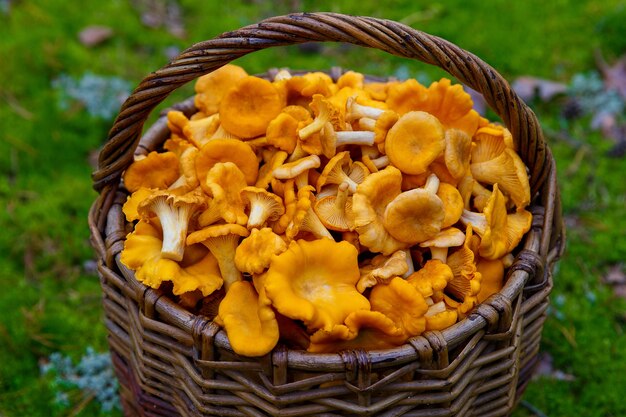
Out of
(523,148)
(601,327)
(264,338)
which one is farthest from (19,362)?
(601,327)

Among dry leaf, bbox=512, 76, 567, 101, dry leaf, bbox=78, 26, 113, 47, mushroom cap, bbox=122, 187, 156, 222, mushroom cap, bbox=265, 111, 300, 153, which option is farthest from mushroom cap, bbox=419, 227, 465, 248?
dry leaf, bbox=78, 26, 113, 47

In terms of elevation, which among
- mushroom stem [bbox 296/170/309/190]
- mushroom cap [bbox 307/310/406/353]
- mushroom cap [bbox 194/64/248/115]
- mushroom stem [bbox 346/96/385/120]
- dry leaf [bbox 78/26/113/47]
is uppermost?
dry leaf [bbox 78/26/113/47]

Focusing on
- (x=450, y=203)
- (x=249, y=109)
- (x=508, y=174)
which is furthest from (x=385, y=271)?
(x=249, y=109)

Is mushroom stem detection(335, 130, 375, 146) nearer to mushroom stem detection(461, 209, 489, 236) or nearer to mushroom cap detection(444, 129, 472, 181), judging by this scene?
mushroom cap detection(444, 129, 472, 181)

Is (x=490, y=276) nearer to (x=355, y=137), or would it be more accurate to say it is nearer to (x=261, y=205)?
(x=355, y=137)

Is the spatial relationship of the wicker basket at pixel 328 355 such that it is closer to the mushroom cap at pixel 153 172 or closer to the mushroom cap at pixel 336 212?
the mushroom cap at pixel 153 172
